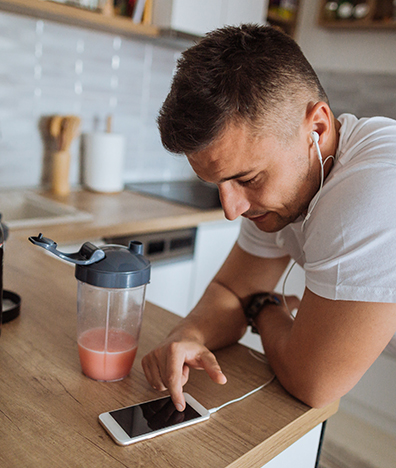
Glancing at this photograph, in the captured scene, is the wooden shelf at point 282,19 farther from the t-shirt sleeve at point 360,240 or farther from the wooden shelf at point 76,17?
the t-shirt sleeve at point 360,240

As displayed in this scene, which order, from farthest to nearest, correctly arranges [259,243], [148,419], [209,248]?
[209,248], [259,243], [148,419]

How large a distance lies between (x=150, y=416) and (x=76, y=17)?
1900 millimetres

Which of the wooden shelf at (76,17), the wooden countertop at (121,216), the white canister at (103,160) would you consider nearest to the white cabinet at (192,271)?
the wooden countertop at (121,216)

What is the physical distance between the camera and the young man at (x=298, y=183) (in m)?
0.76

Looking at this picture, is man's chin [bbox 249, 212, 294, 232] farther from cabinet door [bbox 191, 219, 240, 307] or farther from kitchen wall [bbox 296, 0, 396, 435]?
kitchen wall [bbox 296, 0, 396, 435]

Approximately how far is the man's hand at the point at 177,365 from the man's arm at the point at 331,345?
0.15m

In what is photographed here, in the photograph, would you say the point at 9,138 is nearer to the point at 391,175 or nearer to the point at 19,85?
the point at 19,85

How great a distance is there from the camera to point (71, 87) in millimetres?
2436

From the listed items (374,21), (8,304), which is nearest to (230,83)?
(8,304)

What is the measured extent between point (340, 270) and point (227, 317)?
31cm

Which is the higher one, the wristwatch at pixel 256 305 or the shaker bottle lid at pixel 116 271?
the shaker bottle lid at pixel 116 271

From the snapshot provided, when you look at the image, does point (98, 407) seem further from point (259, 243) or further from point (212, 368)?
point (259, 243)

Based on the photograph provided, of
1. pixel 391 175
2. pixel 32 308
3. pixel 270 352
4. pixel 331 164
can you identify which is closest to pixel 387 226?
pixel 391 175

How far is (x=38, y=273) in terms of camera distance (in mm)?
1216
